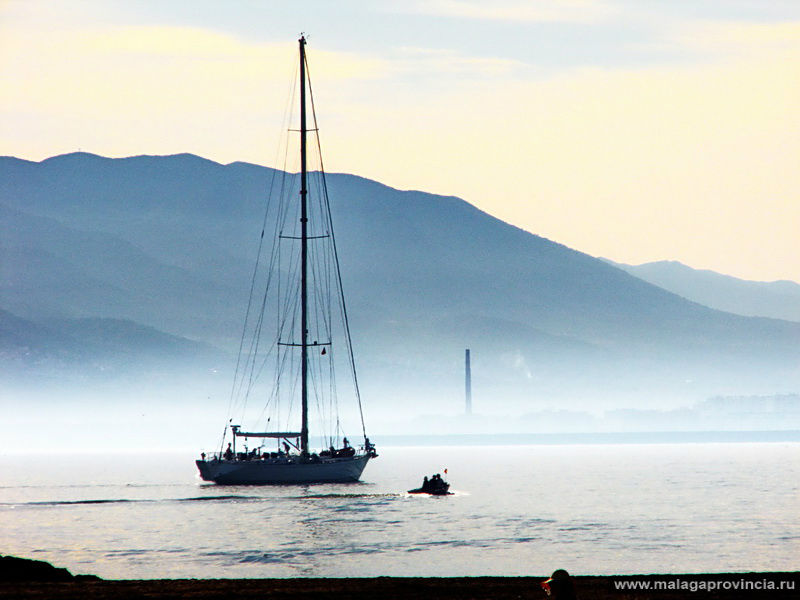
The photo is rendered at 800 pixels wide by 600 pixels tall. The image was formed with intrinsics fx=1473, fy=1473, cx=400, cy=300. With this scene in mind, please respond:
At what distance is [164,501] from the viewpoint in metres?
118

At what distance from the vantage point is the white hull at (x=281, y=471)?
118750 mm

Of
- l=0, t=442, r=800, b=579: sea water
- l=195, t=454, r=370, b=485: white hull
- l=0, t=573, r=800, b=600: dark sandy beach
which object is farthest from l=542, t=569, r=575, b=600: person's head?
l=195, t=454, r=370, b=485: white hull

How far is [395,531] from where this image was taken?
82.0m

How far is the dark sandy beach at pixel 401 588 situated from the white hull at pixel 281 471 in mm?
73431

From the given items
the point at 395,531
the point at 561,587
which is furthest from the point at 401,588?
the point at 395,531

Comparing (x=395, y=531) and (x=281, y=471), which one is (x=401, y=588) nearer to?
(x=395, y=531)

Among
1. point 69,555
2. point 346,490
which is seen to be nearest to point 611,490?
point 346,490

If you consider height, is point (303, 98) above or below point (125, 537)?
above

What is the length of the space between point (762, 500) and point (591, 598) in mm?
83305

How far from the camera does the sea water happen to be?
62.4 metres

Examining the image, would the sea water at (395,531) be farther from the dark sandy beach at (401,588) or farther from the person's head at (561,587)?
the person's head at (561,587)

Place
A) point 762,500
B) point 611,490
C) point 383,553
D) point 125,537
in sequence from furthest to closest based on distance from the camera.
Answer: point 611,490, point 762,500, point 125,537, point 383,553

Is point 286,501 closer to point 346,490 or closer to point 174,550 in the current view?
point 346,490

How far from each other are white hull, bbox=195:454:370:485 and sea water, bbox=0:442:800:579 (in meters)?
1.42
